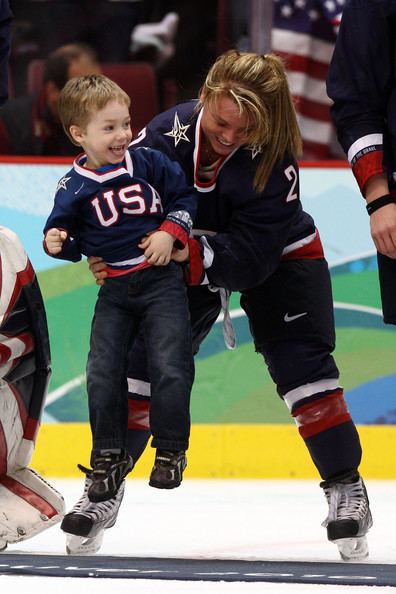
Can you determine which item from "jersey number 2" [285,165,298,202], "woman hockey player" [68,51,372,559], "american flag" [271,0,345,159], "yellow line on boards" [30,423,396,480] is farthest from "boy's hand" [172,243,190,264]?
"american flag" [271,0,345,159]

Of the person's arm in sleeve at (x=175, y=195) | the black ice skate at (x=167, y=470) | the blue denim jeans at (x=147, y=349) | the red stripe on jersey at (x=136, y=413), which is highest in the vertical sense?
the person's arm in sleeve at (x=175, y=195)

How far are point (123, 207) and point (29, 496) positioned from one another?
0.72 metres

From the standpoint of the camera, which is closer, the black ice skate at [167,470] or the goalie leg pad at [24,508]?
the black ice skate at [167,470]

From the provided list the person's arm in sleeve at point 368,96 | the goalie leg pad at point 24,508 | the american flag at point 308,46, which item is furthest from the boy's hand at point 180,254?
the american flag at point 308,46

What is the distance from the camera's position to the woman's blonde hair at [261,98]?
3.14m

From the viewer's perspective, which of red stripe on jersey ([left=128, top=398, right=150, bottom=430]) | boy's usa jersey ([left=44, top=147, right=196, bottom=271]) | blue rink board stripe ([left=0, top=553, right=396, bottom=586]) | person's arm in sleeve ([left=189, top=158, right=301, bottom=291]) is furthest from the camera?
red stripe on jersey ([left=128, top=398, right=150, bottom=430])

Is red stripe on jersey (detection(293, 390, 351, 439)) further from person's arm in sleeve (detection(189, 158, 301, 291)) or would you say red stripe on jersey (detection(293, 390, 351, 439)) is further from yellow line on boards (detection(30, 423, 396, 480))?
yellow line on boards (detection(30, 423, 396, 480))

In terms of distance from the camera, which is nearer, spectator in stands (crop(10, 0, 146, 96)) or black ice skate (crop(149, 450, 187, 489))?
black ice skate (crop(149, 450, 187, 489))

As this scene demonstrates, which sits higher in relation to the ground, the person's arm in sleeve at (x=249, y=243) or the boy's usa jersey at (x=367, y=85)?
the boy's usa jersey at (x=367, y=85)

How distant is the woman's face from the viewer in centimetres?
313

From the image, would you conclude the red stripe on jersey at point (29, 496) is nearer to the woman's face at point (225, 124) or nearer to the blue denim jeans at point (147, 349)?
the blue denim jeans at point (147, 349)

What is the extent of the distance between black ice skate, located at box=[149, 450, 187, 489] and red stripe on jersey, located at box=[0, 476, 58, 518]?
39 cm

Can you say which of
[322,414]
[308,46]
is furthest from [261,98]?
[308,46]

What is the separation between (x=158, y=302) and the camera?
10.2 feet
